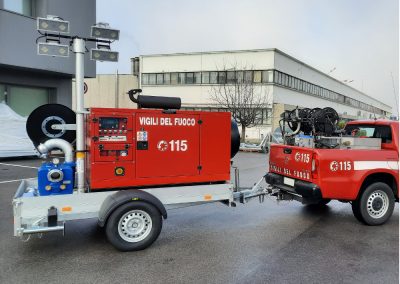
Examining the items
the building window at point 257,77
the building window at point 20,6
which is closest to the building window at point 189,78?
the building window at point 257,77

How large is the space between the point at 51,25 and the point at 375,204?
6.06 meters

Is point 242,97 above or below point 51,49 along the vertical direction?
above

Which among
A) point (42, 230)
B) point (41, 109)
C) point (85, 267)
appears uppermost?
point (41, 109)

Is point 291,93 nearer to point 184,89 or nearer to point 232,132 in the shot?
point 184,89

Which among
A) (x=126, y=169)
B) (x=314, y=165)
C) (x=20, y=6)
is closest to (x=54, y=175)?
(x=126, y=169)

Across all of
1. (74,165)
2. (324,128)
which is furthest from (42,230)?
(324,128)

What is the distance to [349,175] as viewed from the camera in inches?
259

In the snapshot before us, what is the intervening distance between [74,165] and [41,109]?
114cm

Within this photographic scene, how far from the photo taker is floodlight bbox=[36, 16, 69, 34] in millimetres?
5285

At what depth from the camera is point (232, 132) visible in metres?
6.51

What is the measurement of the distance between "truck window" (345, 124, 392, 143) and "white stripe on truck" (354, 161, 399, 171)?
0.54 m

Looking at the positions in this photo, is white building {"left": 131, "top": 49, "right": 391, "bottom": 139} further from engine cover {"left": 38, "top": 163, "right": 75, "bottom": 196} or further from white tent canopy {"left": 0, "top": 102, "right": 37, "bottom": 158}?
engine cover {"left": 38, "top": 163, "right": 75, "bottom": 196}

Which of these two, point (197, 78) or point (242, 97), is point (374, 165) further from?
point (197, 78)

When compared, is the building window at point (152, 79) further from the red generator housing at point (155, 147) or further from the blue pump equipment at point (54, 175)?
the blue pump equipment at point (54, 175)
